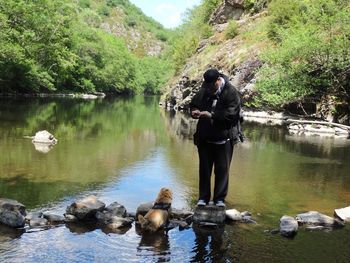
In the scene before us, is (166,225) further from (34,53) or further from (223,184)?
(34,53)

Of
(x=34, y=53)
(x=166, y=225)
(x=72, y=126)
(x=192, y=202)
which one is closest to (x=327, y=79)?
(x=72, y=126)

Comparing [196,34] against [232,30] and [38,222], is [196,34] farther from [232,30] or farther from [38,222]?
[38,222]

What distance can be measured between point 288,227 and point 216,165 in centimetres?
165

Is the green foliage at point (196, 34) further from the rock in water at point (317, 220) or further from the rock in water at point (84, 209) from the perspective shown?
the rock in water at point (84, 209)

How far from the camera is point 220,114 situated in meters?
7.89

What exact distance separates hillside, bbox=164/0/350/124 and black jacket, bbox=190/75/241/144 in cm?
2191

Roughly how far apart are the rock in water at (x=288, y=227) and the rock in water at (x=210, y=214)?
1.07 metres

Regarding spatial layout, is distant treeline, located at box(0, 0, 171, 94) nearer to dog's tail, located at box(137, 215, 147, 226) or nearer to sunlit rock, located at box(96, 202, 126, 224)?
sunlit rock, located at box(96, 202, 126, 224)

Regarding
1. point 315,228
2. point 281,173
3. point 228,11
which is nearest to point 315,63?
point 281,173

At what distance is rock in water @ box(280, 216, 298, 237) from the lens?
25.7ft

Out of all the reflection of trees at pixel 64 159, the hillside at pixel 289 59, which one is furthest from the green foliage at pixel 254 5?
the reflection of trees at pixel 64 159

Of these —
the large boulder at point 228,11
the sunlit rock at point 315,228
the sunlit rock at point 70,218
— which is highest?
the large boulder at point 228,11

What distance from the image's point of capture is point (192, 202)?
1033 cm

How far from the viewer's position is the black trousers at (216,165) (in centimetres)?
830
